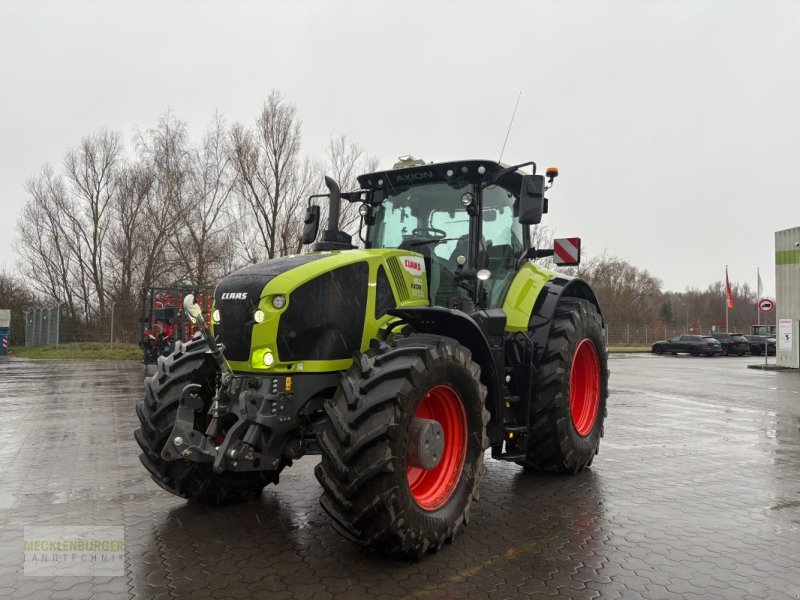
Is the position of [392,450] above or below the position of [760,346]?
above

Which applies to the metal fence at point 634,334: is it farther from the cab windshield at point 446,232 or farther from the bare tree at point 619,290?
the cab windshield at point 446,232

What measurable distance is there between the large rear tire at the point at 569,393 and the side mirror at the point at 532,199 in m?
1.23

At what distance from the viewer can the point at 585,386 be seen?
22.8 feet

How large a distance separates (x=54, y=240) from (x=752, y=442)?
35.6 meters

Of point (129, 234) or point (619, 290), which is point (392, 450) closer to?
point (129, 234)

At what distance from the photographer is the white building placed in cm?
2473

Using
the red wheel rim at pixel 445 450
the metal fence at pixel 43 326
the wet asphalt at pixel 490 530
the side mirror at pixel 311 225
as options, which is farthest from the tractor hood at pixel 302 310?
the metal fence at pixel 43 326

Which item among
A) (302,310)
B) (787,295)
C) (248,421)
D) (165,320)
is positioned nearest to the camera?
(248,421)

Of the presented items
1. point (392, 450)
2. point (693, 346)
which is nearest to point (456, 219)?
point (392, 450)

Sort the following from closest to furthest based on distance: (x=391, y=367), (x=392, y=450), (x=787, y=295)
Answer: (x=392, y=450) → (x=391, y=367) → (x=787, y=295)

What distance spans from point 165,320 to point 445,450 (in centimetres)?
1681

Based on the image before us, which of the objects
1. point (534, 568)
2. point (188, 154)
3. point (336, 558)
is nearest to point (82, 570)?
point (336, 558)

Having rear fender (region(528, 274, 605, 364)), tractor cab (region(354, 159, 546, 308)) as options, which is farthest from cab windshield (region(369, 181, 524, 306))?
rear fender (region(528, 274, 605, 364))

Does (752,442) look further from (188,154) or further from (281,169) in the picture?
(188,154)
